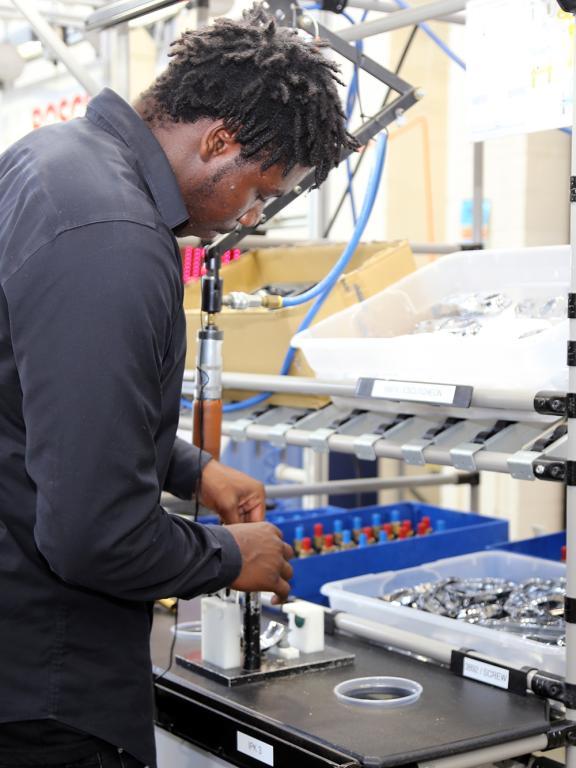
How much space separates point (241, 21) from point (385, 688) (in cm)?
98

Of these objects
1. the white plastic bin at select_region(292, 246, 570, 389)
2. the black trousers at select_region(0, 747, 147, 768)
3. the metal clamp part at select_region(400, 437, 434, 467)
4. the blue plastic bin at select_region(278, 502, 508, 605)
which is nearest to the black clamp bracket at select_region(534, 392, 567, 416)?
the white plastic bin at select_region(292, 246, 570, 389)

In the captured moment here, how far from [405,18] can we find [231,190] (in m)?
0.87

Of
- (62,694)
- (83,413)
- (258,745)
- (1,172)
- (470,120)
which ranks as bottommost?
(258,745)

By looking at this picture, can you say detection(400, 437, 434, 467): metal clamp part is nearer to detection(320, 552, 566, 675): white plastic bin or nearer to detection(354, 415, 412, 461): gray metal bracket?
detection(354, 415, 412, 461): gray metal bracket

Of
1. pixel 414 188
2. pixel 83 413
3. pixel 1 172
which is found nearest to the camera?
pixel 83 413

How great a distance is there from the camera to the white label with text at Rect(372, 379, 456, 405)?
1.56m

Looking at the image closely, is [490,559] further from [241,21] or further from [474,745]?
[241,21]

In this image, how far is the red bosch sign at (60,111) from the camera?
5.80 m

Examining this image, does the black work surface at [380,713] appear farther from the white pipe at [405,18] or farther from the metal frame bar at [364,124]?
the white pipe at [405,18]

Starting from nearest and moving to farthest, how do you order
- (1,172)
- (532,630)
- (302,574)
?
(1,172) < (532,630) < (302,574)

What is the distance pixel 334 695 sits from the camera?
1.51m

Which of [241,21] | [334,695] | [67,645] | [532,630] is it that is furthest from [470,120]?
[67,645]

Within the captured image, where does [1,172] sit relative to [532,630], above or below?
above

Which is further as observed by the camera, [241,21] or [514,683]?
[514,683]
